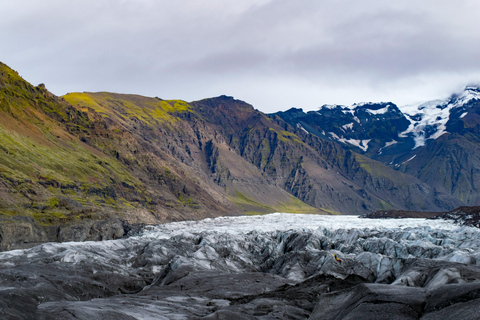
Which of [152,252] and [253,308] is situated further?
[152,252]

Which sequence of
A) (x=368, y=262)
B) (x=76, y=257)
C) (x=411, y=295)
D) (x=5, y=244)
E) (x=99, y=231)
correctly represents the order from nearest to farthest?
(x=411, y=295), (x=368, y=262), (x=76, y=257), (x=5, y=244), (x=99, y=231)

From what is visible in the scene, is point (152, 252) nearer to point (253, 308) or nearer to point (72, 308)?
point (253, 308)

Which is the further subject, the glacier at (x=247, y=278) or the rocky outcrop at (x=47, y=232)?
the rocky outcrop at (x=47, y=232)

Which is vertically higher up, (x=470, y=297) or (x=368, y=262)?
(x=470, y=297)

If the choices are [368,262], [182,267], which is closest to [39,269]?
[182,267]

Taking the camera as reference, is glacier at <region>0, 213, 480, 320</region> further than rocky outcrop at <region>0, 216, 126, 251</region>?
No

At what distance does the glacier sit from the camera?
3391 centimetres

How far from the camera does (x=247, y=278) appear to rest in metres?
84.2

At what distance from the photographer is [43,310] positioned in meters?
35.4

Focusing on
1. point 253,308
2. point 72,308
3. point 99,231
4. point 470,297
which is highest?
point 470,297

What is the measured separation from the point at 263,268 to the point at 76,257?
158 ft

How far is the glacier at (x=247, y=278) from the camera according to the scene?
33.9 metres

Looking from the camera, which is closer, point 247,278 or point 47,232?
point 247,278

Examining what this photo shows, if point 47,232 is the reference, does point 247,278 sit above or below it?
above
